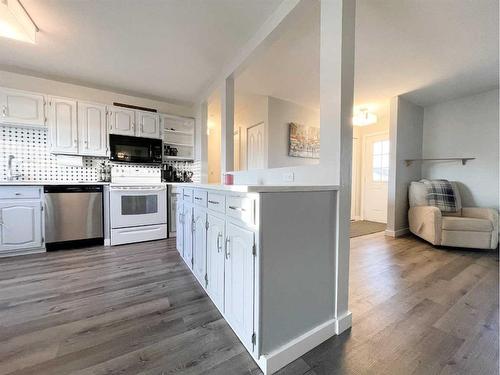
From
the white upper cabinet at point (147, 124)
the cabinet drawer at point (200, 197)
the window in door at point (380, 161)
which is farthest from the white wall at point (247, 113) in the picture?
the window in door at point (380, 161)

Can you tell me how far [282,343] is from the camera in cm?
116

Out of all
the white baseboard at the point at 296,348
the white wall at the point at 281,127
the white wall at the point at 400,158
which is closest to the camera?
the white baseboard at the point at 296,348

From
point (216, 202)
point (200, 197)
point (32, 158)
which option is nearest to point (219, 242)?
point (216, 202)

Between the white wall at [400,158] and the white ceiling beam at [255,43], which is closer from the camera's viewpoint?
the white ceiling beam at [255,43]

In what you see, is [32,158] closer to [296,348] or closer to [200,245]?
[200,245]

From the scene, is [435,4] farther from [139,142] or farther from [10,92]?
[10,92]

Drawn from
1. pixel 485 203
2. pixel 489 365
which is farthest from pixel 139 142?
pixel 485 203

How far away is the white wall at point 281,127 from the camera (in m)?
3.88

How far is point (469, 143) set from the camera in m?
3.67

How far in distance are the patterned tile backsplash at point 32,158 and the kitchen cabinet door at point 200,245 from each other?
8.68 ft

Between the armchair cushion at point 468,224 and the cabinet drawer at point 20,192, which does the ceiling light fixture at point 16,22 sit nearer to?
the cabinet drawer at point 20,192

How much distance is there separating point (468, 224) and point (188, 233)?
3.73 metres

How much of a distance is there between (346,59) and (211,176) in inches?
171

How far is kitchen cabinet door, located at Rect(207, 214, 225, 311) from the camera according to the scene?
57.1 inches
